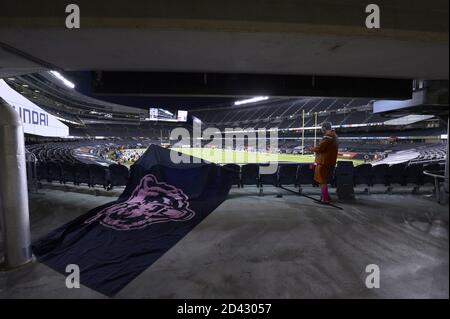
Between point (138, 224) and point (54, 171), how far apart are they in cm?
564

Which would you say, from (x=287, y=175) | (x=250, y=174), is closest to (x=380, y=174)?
(x=287, y=175)

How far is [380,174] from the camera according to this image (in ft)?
23.9

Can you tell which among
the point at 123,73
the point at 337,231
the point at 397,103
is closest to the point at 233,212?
the point at 337,231

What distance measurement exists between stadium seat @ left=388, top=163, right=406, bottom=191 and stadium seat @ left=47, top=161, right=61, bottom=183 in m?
11.0

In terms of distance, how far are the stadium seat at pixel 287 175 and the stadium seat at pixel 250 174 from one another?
71 centimetres

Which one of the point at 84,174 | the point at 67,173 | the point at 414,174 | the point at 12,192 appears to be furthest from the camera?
the point at 67,173

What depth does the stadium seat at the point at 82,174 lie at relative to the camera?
287 inches

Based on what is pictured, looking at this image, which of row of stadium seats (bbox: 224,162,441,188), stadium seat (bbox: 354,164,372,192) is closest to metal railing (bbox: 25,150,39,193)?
row of stadium seats (bbox: 224,162,441,188)

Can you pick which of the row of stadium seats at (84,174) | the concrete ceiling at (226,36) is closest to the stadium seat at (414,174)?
the concrete ceiling at (226,36)

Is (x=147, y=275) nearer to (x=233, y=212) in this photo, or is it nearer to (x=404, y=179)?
(x=233, y=212)

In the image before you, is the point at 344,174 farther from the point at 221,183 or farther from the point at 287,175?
the point at 221,183

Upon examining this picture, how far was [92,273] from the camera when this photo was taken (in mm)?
2904

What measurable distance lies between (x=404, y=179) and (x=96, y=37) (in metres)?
8.76

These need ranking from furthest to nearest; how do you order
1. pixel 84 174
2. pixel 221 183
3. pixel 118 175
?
pixel 84 174 < pixel 118 175 < pixel 221 183
